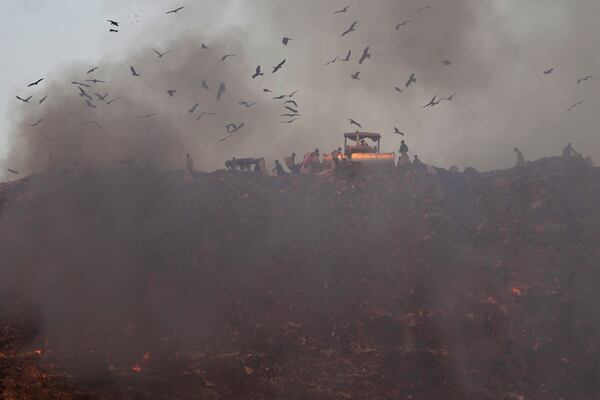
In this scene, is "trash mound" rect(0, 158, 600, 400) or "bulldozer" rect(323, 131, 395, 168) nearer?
"trash mound" rect(0, 158, 600, 400)

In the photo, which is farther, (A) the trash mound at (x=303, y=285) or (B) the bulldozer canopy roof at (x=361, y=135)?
(B) the bulldozer canopy roof at (x=361, y=135)

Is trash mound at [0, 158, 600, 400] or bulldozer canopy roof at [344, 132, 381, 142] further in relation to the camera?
bulldozer canopy roof at [344, 132, 381, 142]

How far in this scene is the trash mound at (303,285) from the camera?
18.0 metres

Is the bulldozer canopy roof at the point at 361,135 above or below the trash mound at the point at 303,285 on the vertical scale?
above

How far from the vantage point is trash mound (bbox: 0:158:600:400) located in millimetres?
17969

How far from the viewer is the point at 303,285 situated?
2242cm

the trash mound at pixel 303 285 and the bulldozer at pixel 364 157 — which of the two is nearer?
the trash mound at pixel 303 285

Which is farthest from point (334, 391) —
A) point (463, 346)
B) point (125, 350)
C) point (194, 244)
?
point (194, 244)

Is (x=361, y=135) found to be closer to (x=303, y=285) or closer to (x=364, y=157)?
(x=364, y=157)

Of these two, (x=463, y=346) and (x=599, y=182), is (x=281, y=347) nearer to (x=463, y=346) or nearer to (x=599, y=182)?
(x=463, y=346)

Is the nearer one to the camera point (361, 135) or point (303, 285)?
point (303, 285)

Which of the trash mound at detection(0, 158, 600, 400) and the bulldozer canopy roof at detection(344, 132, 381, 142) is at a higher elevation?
the bulldozer canopy roof at detection(344, 132, 381, 142)

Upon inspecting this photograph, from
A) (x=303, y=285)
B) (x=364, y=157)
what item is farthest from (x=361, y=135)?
(x=303, y=285)

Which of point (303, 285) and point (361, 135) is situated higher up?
point (361, 135)
